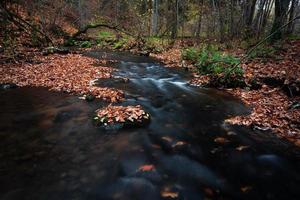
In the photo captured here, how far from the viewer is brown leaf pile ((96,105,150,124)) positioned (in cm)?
703

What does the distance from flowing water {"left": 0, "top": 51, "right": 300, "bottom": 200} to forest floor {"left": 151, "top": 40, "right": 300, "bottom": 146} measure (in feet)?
1.40

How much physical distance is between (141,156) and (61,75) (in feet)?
24.0

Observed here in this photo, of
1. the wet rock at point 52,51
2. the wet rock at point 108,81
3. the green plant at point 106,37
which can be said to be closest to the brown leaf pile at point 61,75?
the wet rock at point 108,81

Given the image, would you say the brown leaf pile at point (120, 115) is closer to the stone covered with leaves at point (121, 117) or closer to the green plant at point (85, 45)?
the stone covered with leaves at point (121, 117)

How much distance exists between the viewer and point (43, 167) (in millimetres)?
5234

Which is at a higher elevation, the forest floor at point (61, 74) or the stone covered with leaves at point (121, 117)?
the forest floor at point (61, 74)

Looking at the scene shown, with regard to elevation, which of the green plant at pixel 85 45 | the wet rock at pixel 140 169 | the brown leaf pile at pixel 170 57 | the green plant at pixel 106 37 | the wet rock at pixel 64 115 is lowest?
the wet rock at pixel 140 169

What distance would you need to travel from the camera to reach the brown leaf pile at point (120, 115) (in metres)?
7.03

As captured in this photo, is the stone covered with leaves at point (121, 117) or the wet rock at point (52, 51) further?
the wet rock at point (52, 51)

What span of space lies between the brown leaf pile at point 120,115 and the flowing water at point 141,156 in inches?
11.2

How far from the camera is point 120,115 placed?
720cm

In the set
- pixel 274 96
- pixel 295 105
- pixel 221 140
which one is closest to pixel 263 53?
pixel 274 96

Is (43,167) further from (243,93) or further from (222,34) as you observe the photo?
(222,34)

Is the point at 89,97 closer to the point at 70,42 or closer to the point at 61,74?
the point at 61,74
